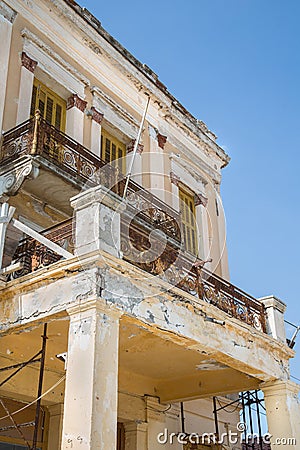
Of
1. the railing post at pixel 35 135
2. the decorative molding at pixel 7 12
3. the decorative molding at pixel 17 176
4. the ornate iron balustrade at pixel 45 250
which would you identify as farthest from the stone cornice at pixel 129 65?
the ornate iron balustrade at pixel 45 250

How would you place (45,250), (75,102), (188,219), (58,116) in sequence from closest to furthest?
(45,250)
(58,116)
(75,102)
(188,219)

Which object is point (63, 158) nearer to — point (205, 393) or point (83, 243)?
point (83, 243)

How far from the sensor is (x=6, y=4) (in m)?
9.98

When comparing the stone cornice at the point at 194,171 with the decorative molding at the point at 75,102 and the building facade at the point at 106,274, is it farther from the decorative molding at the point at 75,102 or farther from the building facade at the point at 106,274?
the decorative molding at the point at 75,102

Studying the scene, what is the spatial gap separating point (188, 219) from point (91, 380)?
786 cm

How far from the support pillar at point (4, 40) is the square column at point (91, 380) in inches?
175

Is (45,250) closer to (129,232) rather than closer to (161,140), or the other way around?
(129,232)

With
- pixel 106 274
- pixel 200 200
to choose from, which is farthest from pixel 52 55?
pixel 106 274

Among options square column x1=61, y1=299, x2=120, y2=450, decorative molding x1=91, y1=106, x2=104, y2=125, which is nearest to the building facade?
square column x1=61, y1=299, x2=120, y2=450

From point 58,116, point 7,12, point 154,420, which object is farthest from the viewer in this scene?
point 58,116

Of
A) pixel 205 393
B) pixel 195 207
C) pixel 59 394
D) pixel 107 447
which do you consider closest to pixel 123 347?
pixel 59 394

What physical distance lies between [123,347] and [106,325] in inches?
95.3

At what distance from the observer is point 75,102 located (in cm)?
1084

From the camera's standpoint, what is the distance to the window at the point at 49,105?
1031 centimetres
